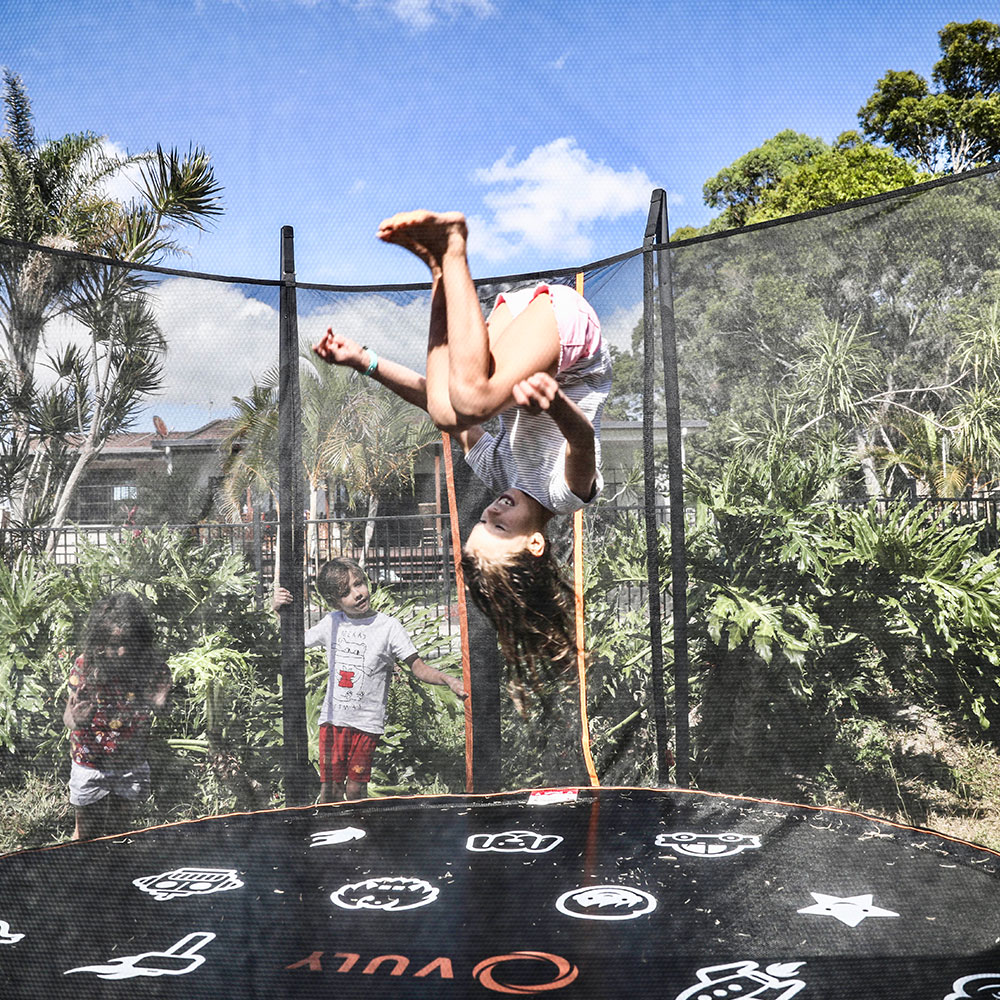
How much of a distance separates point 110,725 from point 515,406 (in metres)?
1.21

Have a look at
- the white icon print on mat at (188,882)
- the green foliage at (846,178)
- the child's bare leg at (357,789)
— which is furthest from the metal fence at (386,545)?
the green foliage at (846,178)

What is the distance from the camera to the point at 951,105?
7641 mm

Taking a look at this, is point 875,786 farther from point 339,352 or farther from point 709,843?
point 339,352

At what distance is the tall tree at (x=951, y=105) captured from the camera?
7148mm

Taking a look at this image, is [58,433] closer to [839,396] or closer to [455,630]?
[455,630]

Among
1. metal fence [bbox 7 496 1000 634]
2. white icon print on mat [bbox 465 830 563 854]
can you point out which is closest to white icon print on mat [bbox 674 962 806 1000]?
white icon print on mat [bbox 465 830 563 854]

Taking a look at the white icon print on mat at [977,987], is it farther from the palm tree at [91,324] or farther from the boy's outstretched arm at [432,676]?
the palm tree at [91,324]

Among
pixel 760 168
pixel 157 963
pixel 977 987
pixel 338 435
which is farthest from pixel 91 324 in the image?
pixel 760 168

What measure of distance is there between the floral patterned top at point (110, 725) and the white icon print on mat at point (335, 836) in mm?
470

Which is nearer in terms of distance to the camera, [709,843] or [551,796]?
[709,843]

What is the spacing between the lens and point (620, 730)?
2438 mm

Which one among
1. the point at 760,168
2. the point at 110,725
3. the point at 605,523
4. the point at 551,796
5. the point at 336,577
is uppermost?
the point at 760,168

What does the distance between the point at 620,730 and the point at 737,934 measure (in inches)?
37.5

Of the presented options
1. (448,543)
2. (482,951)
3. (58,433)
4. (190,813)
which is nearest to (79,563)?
(58,433)
